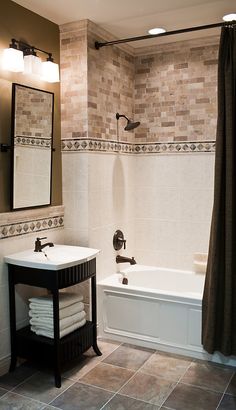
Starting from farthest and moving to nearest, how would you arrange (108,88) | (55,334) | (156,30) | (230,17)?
1. (108,88)
2. (156,30)
3. (230,17)
4. (55,334)

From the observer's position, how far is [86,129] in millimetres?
3172

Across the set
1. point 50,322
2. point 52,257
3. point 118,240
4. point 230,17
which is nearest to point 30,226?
point 52,257

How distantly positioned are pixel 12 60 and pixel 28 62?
199 millimetres

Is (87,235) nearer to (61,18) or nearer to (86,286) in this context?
(86,286)

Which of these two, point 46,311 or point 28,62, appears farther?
point 28,62

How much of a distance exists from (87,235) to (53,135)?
Result: 0.83 metres

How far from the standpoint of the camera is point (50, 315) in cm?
266

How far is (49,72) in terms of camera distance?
293 cm

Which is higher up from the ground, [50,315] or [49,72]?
[49,72]

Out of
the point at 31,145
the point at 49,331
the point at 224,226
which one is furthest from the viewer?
the point at 31,145

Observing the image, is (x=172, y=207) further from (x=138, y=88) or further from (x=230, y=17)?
(x=230, y=17)

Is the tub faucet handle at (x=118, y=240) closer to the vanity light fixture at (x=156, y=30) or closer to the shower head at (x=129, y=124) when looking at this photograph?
the shower head at (x=129, y=124)

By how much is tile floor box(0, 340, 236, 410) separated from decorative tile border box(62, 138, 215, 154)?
5.23 feet

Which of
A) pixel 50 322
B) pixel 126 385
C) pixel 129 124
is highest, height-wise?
pixel 129 124
